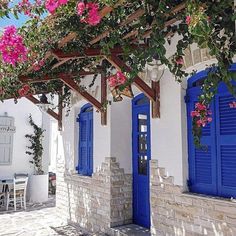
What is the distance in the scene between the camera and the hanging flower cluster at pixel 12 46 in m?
4.17

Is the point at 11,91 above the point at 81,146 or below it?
above

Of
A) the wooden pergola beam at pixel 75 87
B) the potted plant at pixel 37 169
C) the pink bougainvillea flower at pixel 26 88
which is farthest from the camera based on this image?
the potted plant at pixel 37 169

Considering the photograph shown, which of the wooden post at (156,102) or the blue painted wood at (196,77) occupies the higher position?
the blue painted wood at (196,77)

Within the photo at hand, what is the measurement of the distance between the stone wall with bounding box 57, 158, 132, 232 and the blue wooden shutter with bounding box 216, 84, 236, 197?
2745 mm

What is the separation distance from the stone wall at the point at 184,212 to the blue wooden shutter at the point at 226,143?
24 centimetres

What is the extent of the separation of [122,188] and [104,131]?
1.33 m

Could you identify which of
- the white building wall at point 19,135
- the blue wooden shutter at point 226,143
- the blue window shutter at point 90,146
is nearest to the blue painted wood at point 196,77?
the blue wooden shutter at point 226,143

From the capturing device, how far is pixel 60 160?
9.09 metres

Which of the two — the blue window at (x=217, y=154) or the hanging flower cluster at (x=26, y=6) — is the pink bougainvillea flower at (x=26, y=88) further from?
the blue window at (x=217, y=154)

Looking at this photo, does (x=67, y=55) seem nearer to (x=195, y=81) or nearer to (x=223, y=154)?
(x=195, y=81)

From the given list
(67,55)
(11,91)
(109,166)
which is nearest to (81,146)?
(109,166)

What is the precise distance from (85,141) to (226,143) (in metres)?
4.47

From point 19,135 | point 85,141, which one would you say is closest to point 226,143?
point 85,141

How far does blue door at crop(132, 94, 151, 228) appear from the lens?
6340 millimetres
